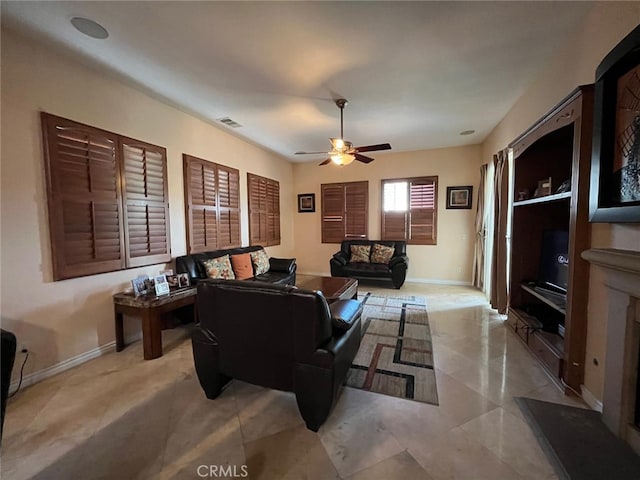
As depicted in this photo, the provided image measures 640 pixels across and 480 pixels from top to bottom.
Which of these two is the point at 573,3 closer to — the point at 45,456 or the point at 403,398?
the point at 403,398

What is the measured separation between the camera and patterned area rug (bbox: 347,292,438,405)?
7.01 feet

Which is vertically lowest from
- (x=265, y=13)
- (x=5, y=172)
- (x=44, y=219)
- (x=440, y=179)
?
(x=44, y=219)

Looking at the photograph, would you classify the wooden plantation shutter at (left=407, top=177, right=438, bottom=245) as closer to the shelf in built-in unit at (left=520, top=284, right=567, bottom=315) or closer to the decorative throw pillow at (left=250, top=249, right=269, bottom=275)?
the shelf in built-in unit at (left=520, top=284, right=567, bottom=315)

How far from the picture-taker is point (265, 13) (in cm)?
193

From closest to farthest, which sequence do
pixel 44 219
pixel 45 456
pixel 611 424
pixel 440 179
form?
pixel 45 456 < pixel 611 424 < pixel 44 219 < pixel 440 179

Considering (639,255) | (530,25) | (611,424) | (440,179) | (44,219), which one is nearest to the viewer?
(639,255)

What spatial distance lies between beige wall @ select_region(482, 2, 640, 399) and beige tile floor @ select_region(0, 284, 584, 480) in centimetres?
45

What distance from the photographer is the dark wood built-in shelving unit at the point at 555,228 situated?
6.38 feet

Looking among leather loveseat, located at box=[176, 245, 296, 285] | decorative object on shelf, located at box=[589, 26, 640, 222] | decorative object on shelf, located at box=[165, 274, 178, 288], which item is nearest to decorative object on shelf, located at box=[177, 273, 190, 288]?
decorative object on shelf, located at box=[165, 274, 178, 288]

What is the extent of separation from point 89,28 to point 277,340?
2.76 meters

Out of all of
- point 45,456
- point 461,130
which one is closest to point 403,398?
point 45,456

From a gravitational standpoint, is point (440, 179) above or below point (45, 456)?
above

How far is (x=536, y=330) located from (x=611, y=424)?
102 cm

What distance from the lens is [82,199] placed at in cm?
254
